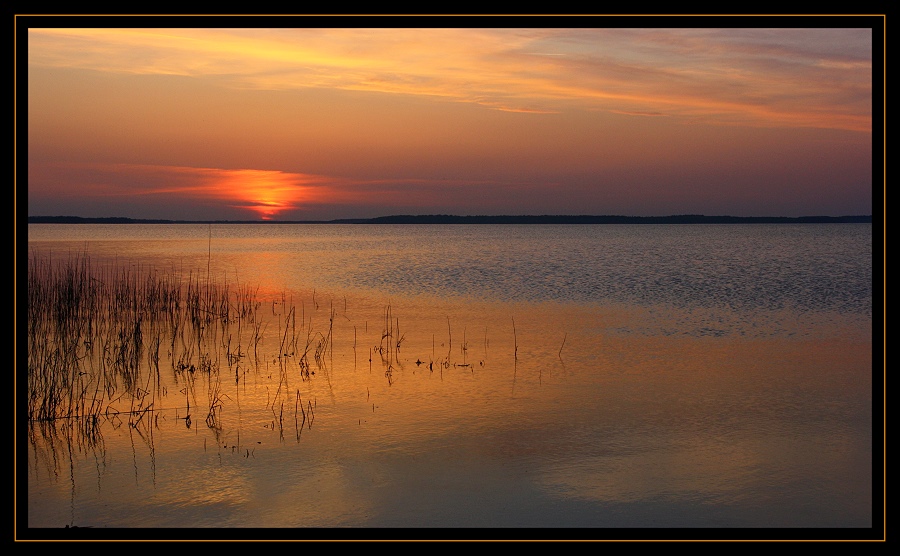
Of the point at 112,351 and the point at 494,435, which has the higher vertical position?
the point at 112,351

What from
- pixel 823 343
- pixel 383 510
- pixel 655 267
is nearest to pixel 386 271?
pixel 655 267

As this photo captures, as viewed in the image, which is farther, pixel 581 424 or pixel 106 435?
pixel 581 424

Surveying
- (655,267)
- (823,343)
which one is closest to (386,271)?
(655,267)

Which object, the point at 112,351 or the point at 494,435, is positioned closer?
the point at 494,435

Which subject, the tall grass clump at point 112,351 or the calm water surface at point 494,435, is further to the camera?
the tall grass clump at point 112,351

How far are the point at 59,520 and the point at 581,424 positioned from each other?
4753 mm

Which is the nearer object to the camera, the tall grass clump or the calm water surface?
the calm water surface

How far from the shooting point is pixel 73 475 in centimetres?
625
